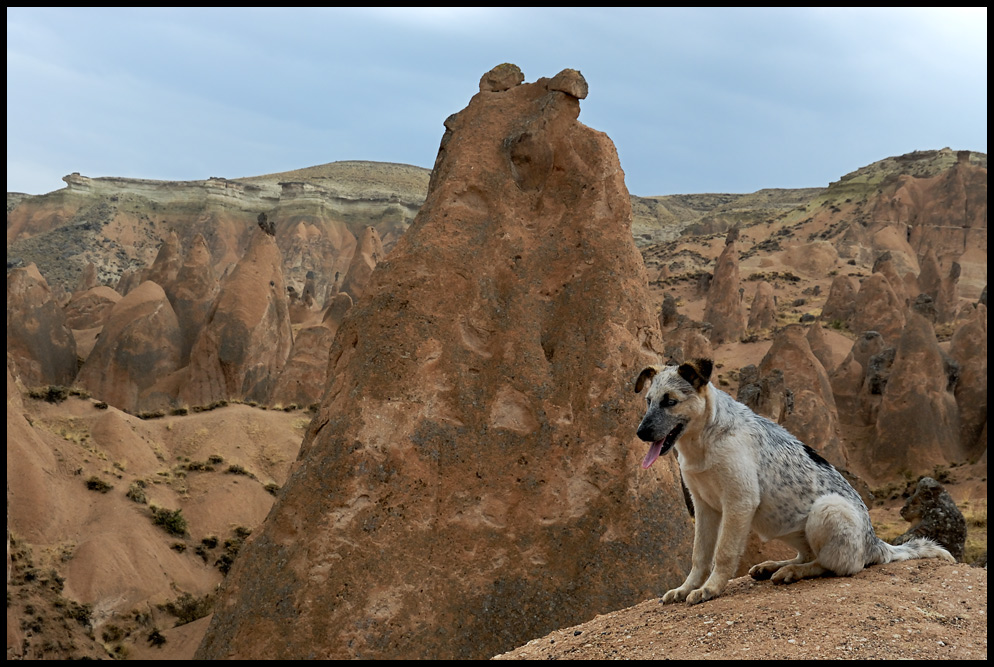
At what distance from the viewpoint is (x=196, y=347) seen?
30.8 m

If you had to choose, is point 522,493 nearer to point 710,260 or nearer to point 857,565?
point 857,565

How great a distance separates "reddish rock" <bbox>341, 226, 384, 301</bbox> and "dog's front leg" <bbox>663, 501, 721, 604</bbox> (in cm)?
3878

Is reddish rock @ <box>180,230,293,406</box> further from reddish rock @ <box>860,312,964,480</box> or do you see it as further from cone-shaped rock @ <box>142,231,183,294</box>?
reddish rock @ <box>860,312,964,480</box>

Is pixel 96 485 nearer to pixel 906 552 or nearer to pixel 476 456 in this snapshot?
pixel 476 456

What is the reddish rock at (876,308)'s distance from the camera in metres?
38.4

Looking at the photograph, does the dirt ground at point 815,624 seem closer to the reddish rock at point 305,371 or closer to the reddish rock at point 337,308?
the reddish rock at point 305,371

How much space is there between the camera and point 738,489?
5.09 meters

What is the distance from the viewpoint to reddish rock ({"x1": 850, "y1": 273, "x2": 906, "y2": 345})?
3844 cm

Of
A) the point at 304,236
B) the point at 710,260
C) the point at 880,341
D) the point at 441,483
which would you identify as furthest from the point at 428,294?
the point at 304,236

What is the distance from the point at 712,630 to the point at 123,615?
50.0ft

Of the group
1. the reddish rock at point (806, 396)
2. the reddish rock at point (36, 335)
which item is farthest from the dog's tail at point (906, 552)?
the reddish rock at point (36, 335)

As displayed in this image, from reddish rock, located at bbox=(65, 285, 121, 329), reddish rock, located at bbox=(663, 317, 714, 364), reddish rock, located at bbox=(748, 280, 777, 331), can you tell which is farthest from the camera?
reddish rock, located at bbox=(748, 280, 777, 331)

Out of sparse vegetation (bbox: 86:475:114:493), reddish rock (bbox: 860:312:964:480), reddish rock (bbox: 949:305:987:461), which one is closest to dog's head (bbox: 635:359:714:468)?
sparse vegetation (bbox: 86:475:114:493)

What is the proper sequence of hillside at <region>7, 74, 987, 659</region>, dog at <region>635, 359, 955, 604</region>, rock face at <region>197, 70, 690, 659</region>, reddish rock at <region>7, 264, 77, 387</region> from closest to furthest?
dog at <region>635, 359, 955, 604</region> → hillside at <region>7, 74, 987, 659</region> → rock face at <region>197, 70, 690, 659</region> → reddish rock at <region>7, 264, 77, 387</region>
